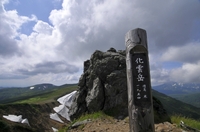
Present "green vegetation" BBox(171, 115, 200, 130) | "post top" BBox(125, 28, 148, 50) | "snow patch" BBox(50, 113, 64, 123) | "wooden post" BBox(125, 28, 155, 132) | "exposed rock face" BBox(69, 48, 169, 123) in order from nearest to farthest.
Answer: "wooden post" BBox(125, 28, 155, 132)
"post top" BBox(125, 28, 148, 50)
"green vegetation" BBox(171, 115, 200, 130)
"exposed rock face" BBox(69, 48, 169, 123)
"snow patch" BBox(50, 113, 64, 123)

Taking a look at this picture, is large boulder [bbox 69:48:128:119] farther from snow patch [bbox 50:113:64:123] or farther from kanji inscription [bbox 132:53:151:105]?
snow patch [bbox 50:113:64:123]

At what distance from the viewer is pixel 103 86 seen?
1631 centimetres

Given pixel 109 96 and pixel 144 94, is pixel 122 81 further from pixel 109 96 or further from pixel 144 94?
pixel 144 94

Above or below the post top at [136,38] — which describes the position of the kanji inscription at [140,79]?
below

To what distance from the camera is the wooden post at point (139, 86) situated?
20.3ft

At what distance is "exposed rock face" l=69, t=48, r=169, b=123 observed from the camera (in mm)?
15102

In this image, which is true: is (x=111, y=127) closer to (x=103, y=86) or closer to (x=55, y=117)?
(x=103, y=86)

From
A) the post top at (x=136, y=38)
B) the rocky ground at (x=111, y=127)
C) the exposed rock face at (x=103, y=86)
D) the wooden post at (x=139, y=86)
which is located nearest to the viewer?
the wooden post at (x=139, y=86)

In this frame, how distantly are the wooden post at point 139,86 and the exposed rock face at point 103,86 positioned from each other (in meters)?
7.75

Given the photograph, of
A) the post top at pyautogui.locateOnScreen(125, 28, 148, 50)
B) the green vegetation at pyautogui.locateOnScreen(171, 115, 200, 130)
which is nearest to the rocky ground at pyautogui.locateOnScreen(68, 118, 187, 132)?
the green vegetation at pyautogui.locateOnScreen(171, 115, 200, 130)

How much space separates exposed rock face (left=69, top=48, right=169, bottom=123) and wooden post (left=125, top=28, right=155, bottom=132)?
775 centimetres

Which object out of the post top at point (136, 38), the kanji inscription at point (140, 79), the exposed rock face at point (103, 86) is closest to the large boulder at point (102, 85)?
the exposed rock face at point (103, 86)

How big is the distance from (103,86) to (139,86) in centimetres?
1012

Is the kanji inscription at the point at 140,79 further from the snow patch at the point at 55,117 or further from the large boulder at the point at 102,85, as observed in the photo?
the snow patch at the point at 55,117
